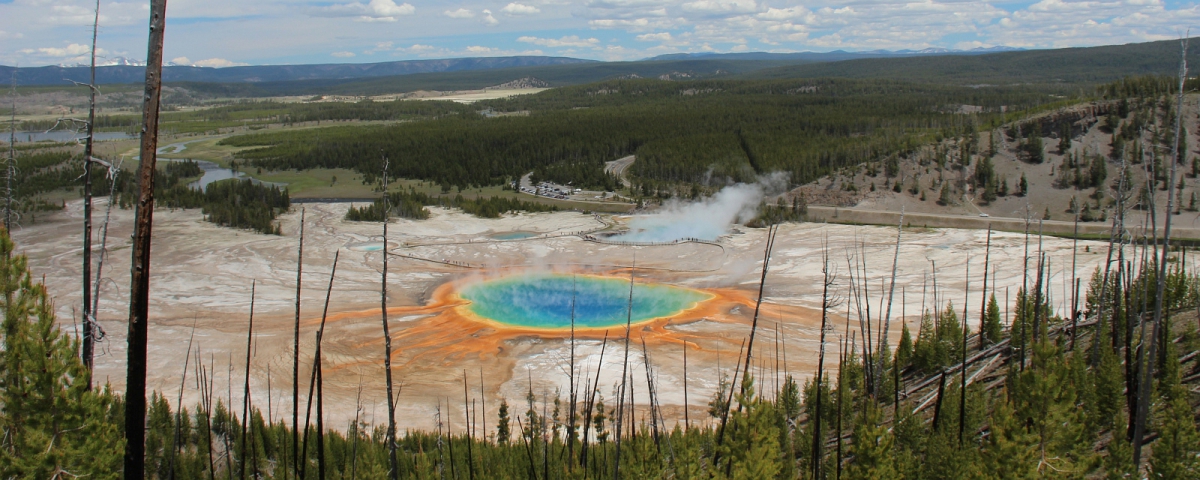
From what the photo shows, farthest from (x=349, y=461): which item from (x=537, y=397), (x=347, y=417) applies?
(x=537, y=397)

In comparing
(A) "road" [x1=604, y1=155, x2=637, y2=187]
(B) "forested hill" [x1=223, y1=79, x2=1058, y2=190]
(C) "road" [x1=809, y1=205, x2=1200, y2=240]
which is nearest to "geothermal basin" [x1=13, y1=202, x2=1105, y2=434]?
(C) "road" [x1=809, y1=205, x2=1200, y2=240]

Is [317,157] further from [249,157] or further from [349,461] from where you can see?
[349,461]

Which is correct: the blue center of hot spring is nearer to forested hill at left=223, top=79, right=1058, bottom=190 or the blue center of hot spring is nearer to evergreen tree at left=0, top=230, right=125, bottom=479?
evergreen tree at left=0, top=230, right=125, bottom=479

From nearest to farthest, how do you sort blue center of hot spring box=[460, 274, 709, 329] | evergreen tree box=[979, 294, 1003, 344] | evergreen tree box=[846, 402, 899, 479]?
evergreen tree box=[846, 402, 899, 479]
evergreen tree box=[979, 294, 1003, 344]
blue center of hot spring box=[460, 274, 709, 329]

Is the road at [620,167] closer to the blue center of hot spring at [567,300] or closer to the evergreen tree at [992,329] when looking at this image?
the blue center of hot spring at [567,300]

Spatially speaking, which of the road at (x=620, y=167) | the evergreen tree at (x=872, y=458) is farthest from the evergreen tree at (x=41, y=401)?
the road at (x=620, y=167)

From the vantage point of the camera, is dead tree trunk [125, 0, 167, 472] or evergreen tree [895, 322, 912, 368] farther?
evergreen tree [895, 322, 912, 368]

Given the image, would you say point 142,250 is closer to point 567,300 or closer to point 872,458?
point 872,458
